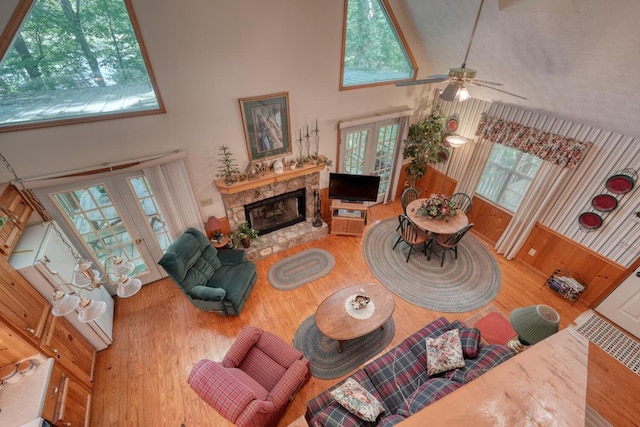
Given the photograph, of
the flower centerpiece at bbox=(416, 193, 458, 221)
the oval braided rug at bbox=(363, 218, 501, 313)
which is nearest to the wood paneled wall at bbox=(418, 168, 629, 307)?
the oval braided rug at bbox=(363, 218, 501, 313)

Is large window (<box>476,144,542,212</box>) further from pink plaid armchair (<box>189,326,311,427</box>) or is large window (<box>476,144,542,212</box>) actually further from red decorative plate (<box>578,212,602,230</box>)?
pink plaid armchair (<box>189,326,311,427</box>)

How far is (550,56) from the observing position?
122 inches

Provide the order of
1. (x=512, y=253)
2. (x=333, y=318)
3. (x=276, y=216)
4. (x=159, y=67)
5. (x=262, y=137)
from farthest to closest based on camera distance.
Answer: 1. (x=276, y=216)
2. (x=512, y=253)
3. (x=262, y=137)
4. (x=333, y=318)
5. (x=159, y=67)

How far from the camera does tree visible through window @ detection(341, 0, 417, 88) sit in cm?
405

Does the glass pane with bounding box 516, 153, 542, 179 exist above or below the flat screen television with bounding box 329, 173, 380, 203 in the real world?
above

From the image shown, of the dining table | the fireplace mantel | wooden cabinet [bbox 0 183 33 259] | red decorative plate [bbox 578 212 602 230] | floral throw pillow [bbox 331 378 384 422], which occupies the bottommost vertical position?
floral throw pillow [bbox 331 378 384 422]

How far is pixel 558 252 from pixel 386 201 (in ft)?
10.5

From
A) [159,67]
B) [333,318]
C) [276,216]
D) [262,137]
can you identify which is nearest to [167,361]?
[333,318]

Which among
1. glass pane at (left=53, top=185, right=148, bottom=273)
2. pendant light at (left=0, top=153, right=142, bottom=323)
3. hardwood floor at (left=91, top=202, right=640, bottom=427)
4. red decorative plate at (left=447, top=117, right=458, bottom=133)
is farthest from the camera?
red decorative plate at (left=447, top=117, right=458, bottom=133)

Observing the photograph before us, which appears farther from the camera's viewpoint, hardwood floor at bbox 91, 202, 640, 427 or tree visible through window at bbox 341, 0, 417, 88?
tree visible through window at bbox 341, 0, 417, 88

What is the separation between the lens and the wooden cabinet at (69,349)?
8.78 feet

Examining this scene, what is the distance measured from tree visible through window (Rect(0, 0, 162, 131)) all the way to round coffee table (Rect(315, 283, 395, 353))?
3.35 meters

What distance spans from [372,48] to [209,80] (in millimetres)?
2650

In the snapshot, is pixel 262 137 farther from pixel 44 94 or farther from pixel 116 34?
pixel 44 94
